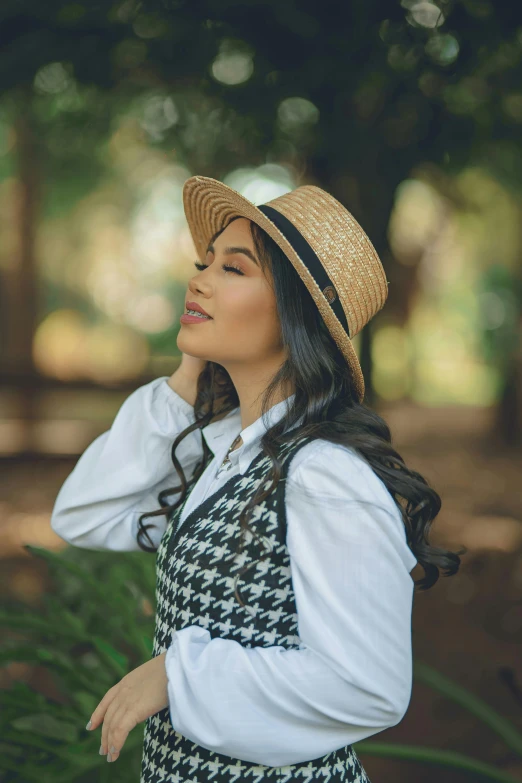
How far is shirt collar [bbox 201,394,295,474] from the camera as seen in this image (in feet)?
5.17

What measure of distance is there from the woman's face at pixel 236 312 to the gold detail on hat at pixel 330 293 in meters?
0.12

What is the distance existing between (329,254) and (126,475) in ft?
2.36

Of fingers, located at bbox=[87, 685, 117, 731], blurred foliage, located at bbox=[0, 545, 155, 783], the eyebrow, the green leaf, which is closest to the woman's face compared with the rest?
the eyebrow

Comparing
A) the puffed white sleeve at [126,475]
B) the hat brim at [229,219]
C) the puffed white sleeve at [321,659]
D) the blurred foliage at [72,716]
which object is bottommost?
the blurred foliage at [72,716]

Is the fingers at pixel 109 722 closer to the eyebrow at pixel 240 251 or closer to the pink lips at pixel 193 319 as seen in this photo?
the pink lips at pixel 193 319

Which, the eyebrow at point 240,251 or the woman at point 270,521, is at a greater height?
→ the eyebrow at point 240,251

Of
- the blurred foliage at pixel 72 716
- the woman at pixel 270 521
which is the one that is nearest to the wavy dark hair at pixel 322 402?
the woman at pixel 270 521

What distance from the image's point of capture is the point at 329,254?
1562 mm

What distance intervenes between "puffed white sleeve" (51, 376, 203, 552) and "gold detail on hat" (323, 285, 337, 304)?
55 cm

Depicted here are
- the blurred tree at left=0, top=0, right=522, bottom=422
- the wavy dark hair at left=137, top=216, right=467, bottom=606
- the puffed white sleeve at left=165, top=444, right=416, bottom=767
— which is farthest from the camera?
the blurred tree at left=0, top=0, right=522, bottom=422

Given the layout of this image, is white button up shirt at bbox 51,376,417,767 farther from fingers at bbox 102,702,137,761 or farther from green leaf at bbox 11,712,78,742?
green leaf at bbox 11,712,78,742

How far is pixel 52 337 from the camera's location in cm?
2508

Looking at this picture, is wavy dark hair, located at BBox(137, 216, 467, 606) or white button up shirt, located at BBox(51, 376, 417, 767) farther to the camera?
wavy dark hair, located at BBox(137, 216, 467, 606)

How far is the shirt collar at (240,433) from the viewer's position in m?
1.58
